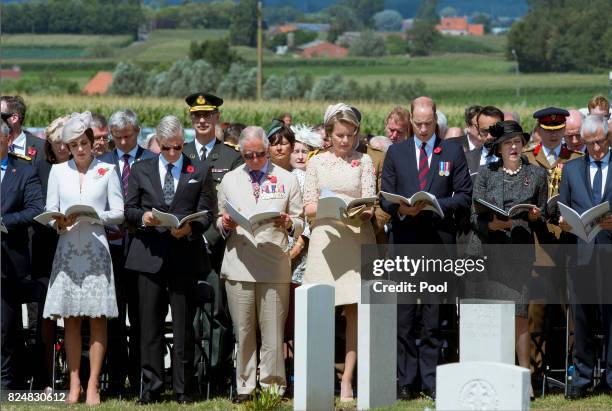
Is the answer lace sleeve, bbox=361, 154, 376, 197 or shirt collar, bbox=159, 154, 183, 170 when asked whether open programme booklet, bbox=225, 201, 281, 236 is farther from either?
lace sleeve, bbox=361, 154, 376, 197

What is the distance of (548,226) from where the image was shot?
9.81 m

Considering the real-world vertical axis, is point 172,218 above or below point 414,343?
above

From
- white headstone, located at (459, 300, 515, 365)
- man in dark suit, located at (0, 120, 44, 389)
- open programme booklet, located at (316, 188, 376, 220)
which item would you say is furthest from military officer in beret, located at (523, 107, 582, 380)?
man in dark suit, located at (0, 120, 44, 389)

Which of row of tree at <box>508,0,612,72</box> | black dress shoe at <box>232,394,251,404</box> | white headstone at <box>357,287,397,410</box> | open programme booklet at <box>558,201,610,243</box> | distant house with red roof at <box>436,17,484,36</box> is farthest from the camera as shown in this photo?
distant house with red roof at <box>436,17,484,36</box>

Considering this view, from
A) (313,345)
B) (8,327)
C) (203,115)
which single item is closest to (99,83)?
(203,115)

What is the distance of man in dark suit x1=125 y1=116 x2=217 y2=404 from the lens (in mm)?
9570

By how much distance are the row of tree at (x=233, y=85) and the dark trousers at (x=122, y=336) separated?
2209 inches

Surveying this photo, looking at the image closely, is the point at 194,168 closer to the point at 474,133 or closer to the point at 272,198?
the point at 272,198

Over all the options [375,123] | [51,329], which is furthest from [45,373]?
[375,123]

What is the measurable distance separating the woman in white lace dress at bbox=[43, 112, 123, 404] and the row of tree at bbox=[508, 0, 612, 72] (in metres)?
34.4

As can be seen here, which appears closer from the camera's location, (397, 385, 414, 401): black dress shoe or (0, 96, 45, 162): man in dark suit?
(397, 385, 414, 401): black dress shoe

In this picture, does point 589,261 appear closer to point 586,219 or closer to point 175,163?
point 586,219

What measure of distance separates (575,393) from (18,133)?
5562 millimetres

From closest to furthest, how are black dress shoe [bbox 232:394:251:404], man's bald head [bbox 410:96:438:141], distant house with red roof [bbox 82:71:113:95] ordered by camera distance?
black dress shoe [bbox 232:394:251:404] → man's bald head [bbox 410:96:438:141] → distant house with red roof [bbox 82:71:113:95]
